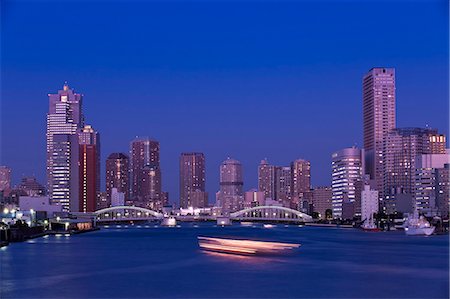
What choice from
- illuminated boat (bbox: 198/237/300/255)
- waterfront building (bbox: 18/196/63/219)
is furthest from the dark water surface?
waterfront building (bbox: 18/196/63/219)

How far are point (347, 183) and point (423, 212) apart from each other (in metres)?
37.9

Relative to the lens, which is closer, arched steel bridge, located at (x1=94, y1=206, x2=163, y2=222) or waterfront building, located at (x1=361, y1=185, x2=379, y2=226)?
waterfront building, located at (x1=361, y1=185, x2=379, y2=226)

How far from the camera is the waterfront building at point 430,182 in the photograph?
415 feet

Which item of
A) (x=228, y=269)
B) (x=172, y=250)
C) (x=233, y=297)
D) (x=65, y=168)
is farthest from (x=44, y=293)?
(x=65, y=168)

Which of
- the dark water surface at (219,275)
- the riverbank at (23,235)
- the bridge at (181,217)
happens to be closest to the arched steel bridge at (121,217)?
the bridge at (181,217)

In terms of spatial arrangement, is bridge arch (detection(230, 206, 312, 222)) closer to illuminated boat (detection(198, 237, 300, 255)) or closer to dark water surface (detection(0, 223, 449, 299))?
illuminated boat (detection(198, 237, 300, 255))

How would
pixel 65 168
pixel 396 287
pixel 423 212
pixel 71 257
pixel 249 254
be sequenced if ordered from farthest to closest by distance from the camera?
pixel 65 168
pixel 423 212
pixel 249 254
pixel 71 257
pixel 396 287

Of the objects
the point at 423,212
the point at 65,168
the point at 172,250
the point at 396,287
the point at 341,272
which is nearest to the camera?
the point at 396,287

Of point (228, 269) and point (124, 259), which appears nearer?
point (228, 269)

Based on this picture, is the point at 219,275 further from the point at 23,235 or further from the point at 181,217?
the point at 181,217

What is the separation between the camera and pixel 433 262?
42469mm

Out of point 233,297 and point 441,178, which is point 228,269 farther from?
point 441,178

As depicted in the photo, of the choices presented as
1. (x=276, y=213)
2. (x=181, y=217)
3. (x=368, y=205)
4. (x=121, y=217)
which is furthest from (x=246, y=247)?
(x=276, y=213)

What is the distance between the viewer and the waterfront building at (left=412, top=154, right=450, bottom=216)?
12638 centimetres
